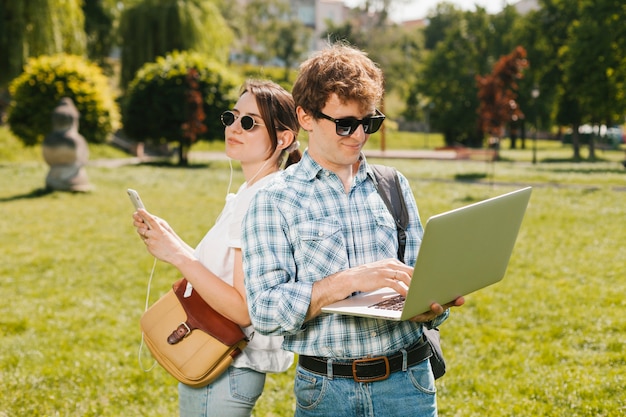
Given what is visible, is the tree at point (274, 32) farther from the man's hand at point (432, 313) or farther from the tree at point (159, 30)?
the man's hand at point (432, 313)

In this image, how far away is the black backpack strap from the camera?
2229mm

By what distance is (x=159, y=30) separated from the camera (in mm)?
30547

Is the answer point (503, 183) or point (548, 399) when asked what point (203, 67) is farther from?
point (548, 399)

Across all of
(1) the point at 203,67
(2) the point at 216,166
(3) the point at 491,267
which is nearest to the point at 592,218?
(3) the point at 491,267

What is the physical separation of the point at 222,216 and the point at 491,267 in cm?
92

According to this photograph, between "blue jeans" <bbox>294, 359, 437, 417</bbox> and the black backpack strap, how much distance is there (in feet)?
1.31

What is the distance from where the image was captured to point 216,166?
25250 mm

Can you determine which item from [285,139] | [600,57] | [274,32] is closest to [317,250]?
[285,139]

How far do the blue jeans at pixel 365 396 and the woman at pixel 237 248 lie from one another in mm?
270

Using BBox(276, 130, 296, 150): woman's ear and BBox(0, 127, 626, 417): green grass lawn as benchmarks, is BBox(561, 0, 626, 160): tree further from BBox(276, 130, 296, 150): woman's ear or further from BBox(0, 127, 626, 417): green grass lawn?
BBox(276, 130, 296, 150): woman's ear

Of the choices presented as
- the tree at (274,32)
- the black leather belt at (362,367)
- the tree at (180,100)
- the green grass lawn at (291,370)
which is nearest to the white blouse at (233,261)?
the black leather belt at (362,367)

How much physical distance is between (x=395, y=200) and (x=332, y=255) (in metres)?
0.33

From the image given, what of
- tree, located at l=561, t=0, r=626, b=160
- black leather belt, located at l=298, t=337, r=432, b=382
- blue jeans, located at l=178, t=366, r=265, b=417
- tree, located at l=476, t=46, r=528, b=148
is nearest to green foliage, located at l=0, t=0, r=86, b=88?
tree, located at l=476, t=46, r=528, b=148

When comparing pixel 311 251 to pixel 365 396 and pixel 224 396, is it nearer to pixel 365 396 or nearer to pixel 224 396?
pixel 365 396
